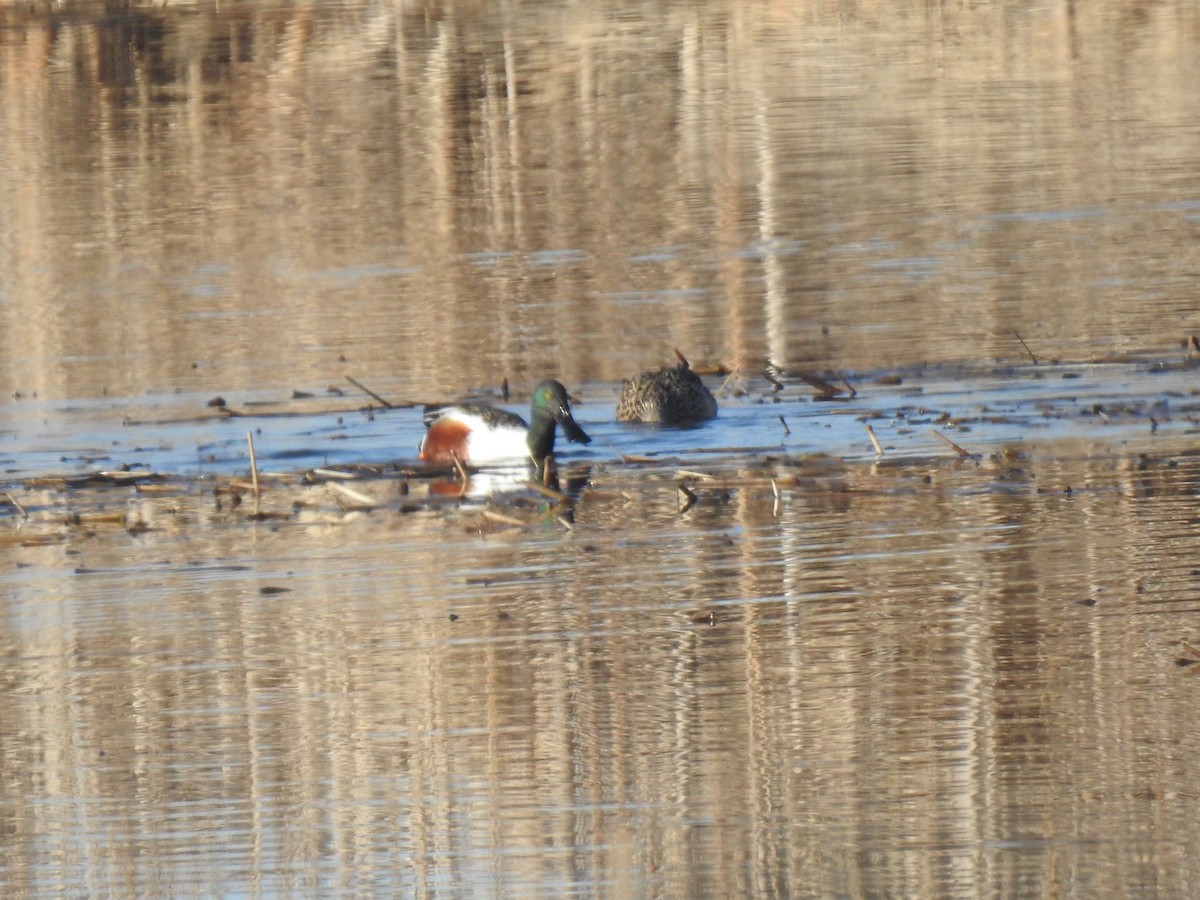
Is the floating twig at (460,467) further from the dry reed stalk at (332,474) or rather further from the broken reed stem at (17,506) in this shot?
the broken reed stem at (17,506)

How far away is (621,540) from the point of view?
9719 mm

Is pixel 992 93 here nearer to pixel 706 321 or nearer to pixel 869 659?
pixel 706 321

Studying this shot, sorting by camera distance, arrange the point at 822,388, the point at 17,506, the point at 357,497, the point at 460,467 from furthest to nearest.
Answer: the point at 822,388 → the point at 460,467 → the point at 357,497 → the point at 17,506

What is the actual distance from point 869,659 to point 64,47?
37.1 m

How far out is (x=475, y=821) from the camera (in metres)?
6.14

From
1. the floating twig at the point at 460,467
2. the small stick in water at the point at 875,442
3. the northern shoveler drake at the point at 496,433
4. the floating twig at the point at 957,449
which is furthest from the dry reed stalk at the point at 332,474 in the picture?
the floating twig at the point at 957,449

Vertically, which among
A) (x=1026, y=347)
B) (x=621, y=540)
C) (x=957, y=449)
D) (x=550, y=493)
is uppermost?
(x=1026, y=347)

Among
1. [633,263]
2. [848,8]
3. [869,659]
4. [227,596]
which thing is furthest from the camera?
[848,8]

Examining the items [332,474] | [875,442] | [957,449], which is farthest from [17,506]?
[957,449]

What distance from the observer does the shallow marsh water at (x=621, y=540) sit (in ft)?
19.9

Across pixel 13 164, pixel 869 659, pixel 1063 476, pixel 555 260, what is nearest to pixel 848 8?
pixel 13 164

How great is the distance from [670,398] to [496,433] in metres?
1.06

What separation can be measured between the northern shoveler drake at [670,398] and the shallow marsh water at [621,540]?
0.17m

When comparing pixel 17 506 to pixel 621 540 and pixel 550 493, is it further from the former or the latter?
pixel 621 540
